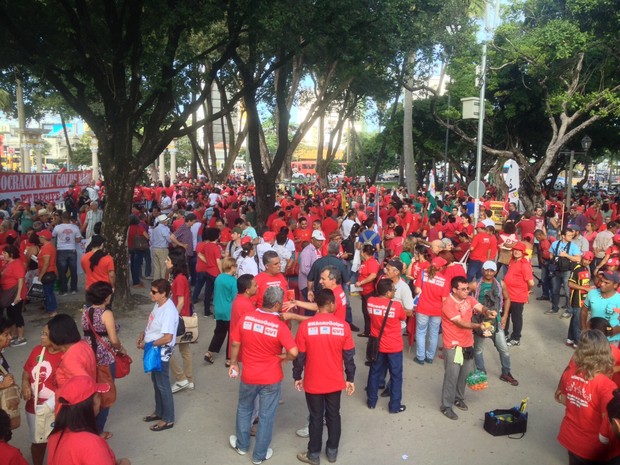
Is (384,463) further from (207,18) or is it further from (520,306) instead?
(207,18)

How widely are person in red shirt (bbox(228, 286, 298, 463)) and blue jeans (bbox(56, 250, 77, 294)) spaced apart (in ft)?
23.1

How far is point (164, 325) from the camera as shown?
5586mm

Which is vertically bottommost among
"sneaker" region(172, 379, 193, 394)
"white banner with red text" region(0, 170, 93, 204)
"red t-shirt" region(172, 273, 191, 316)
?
"sneaker" region(172, 379, 193, 394)

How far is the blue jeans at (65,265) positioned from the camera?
10867mm

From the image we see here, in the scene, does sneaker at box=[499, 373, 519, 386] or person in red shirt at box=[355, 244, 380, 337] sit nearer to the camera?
sneaker at box=[499, 373, 519, 386]

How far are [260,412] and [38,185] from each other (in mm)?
18751

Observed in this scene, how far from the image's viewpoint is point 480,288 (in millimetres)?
7156

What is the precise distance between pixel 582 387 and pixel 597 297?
2.65 metres

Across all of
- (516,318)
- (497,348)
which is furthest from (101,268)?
(516,318)

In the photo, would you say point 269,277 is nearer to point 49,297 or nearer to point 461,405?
point 461,405

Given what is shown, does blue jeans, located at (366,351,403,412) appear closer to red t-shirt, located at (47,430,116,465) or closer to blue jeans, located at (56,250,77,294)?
red t-shirt, located at (47,430,116,465)

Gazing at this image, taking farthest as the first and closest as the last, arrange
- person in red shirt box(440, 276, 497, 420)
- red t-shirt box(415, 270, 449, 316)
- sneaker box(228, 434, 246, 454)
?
1. red t-shirt box(415, 270, 449, 316)
2. person in red shirt box(440, 276, 497, 420)
3. sneaker box(228, 434, 246, 454)

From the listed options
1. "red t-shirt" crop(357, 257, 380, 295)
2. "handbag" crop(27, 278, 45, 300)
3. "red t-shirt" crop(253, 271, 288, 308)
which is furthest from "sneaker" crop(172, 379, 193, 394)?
"handbag" crop(27, 278, 45, 300)

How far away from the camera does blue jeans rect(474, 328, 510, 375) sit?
6.82 meters
